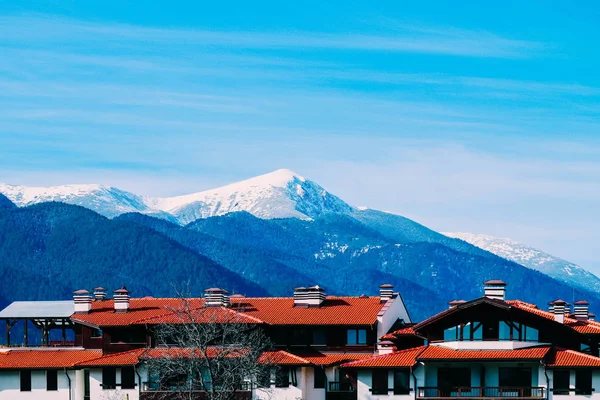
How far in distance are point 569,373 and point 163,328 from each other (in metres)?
30.4

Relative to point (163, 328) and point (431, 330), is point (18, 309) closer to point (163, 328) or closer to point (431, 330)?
point (163, 328)

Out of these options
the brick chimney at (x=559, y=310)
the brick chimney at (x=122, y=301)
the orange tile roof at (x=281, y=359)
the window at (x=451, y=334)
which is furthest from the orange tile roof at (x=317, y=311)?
the brick chimney at (x=559, y=310)

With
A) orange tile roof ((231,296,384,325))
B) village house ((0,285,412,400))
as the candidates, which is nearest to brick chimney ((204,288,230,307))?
village house ((0,285,412,400))

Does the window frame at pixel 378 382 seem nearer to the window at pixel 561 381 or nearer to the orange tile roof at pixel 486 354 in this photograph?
the orange tile roof at pixel 486 354

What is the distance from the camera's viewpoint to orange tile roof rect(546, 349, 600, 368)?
106 m

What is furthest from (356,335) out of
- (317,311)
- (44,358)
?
(44,358)

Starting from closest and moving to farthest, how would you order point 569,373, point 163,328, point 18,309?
1. point 569,373
2. point 163,328
3. point 18,309

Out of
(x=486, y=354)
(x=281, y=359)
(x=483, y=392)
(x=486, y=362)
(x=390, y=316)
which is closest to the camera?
(x=483, y=392)

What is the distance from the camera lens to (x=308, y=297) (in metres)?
124

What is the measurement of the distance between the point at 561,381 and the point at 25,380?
136ft

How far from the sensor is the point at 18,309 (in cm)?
13538

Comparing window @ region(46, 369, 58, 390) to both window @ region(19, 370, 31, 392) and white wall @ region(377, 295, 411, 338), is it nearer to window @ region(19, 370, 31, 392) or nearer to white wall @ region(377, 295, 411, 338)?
window @ region(19, 370, 31, 392)

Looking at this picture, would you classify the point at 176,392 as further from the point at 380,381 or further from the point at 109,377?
the point at 380,381

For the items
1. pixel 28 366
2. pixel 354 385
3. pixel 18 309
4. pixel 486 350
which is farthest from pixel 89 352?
pixel 486 350
